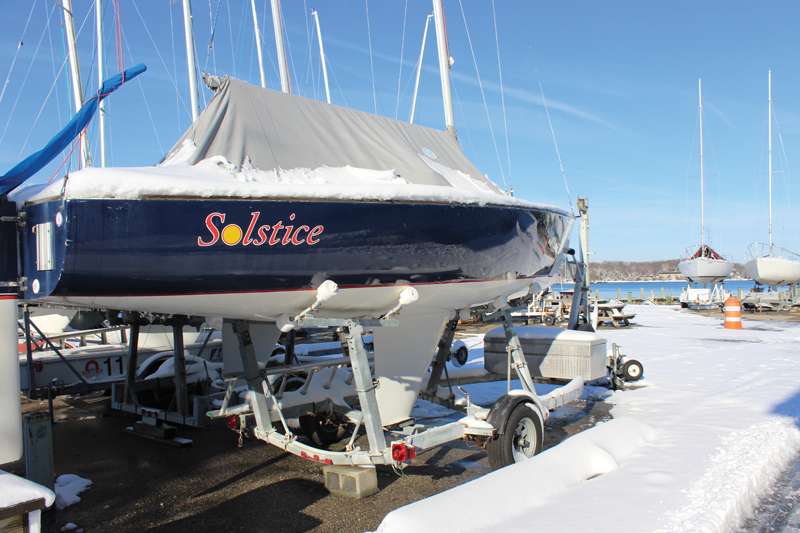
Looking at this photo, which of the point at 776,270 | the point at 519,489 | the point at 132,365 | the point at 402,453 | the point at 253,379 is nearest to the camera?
the point at 519,489

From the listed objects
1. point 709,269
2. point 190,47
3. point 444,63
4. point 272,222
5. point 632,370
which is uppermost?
point 190,47

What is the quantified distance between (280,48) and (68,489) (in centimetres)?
660

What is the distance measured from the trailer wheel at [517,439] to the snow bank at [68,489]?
10.5ft

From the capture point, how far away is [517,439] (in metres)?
4.52

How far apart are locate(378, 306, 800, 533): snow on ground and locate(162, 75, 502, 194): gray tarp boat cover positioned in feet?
7.42

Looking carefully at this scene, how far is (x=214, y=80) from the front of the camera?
394 centimetres

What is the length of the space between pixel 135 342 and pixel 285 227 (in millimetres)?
3717

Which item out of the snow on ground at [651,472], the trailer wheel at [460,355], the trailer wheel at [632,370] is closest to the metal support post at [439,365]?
the snow on ground at [651,472]

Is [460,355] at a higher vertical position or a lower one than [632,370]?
higher

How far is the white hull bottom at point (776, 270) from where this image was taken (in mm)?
30750

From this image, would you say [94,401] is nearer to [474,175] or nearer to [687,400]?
[474,175]

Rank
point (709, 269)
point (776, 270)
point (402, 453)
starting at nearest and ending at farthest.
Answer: point (402, 453) → point (776, 270) → point (709, 269)

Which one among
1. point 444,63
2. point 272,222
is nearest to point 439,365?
point 272,222

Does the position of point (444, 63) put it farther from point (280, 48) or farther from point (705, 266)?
point (705, 266)
